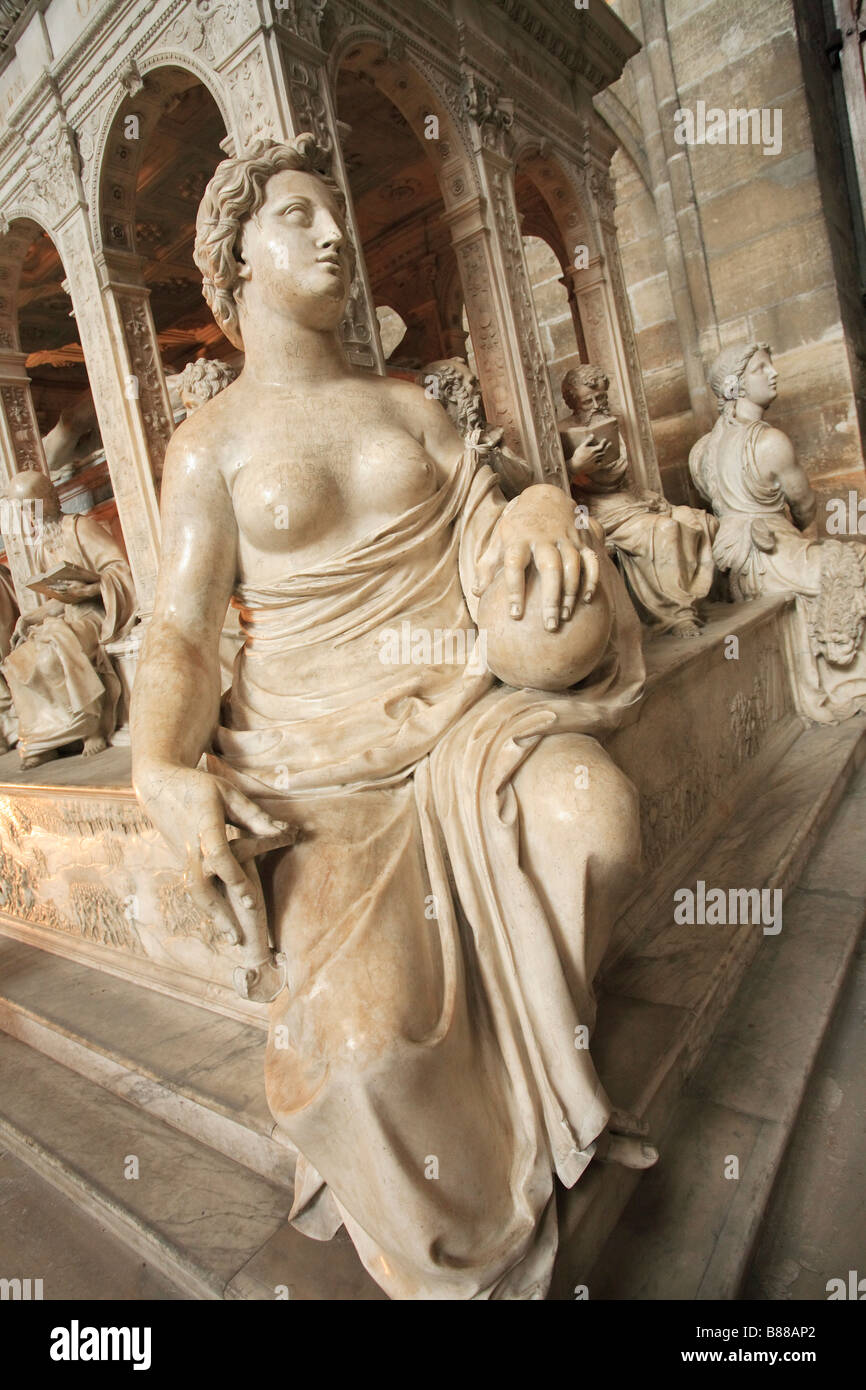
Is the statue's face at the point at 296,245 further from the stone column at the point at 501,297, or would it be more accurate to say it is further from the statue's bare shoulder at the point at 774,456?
the stone column at the point at 501,297

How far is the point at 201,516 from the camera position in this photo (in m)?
1.73

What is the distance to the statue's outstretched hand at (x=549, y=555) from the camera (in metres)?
1.53

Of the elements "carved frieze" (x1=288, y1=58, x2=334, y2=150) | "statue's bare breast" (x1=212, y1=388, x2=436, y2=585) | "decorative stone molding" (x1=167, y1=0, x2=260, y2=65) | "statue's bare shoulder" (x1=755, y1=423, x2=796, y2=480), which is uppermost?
"decorative stone molding" (x1=167, y1=0, x2=260, y2=65)

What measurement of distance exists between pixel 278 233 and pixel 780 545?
3.50 metres

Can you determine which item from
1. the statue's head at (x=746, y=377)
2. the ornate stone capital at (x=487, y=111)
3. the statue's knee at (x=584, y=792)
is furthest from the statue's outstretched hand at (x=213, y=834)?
the ornate stone capital at (x=487, y=111)

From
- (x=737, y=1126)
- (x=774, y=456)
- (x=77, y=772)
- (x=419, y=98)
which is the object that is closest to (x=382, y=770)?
(x=737, y=1126)

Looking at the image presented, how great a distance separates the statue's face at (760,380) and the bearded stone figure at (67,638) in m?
3.86

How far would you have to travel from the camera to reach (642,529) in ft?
13.6

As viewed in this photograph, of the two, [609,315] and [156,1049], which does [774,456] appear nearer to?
[609,315]

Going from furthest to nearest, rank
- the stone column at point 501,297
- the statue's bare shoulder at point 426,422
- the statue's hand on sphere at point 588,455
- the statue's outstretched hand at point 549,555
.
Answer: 1. the stone column at point 501,297
2. the statue's hand on sphere at point 588,455
3. the statue's bare shoulder at point 426,422
4. the statue's outstretched hand at point 549,555

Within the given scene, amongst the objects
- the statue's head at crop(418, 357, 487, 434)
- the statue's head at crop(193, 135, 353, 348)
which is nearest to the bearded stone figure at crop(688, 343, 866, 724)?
the statue's head at crop(418, 357, 487, 434)

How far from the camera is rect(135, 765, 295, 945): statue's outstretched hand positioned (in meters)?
1.30

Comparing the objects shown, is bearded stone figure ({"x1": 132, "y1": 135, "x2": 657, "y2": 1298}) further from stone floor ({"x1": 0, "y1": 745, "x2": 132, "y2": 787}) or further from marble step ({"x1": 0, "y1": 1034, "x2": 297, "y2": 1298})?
stone floor ({"x1": 0, "y1": 745, "x2": 132, "y2": 787})

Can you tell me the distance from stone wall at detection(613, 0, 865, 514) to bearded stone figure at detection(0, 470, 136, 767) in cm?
641
